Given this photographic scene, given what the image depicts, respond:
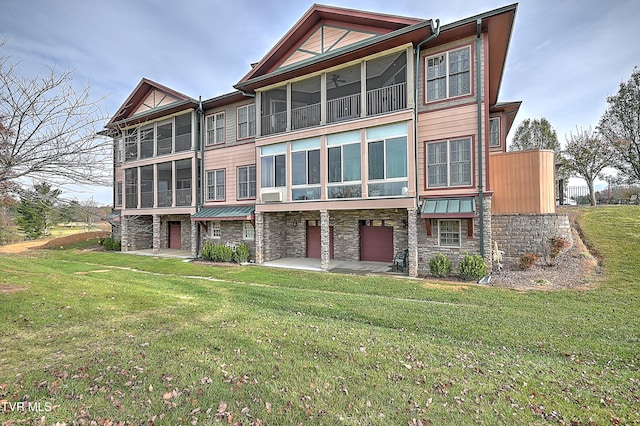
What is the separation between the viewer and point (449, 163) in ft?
39.0

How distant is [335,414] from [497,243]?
37.1 feet

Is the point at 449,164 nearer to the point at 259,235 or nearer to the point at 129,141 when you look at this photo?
the point at 259,235

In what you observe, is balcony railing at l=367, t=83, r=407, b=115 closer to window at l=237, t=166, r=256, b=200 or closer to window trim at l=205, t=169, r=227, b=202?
window at l=237, t=166, r=256, b=200

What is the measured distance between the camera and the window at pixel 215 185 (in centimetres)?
1827

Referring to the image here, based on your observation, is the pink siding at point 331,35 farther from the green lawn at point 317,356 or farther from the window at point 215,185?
the green lawn at point 317,356

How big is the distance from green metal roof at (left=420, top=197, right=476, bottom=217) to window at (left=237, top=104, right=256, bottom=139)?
1059 centimetres

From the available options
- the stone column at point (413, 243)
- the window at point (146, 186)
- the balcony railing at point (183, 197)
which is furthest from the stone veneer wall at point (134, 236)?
the stone column at point (413, 243)

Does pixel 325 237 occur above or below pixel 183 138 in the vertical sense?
below

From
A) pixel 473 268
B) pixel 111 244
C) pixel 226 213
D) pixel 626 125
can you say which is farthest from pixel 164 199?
pixel 626 125

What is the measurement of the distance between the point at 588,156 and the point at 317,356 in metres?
26.9

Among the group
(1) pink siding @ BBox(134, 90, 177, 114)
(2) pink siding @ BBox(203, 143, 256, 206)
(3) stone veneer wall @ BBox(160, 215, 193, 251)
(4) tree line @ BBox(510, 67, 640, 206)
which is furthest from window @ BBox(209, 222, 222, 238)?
(4) tree line @ BBox(510, 67, 640, 206)

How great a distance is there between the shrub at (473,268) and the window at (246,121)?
41.7ft

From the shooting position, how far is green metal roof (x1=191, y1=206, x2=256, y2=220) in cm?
1588

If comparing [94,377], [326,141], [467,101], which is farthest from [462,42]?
[94,377]
